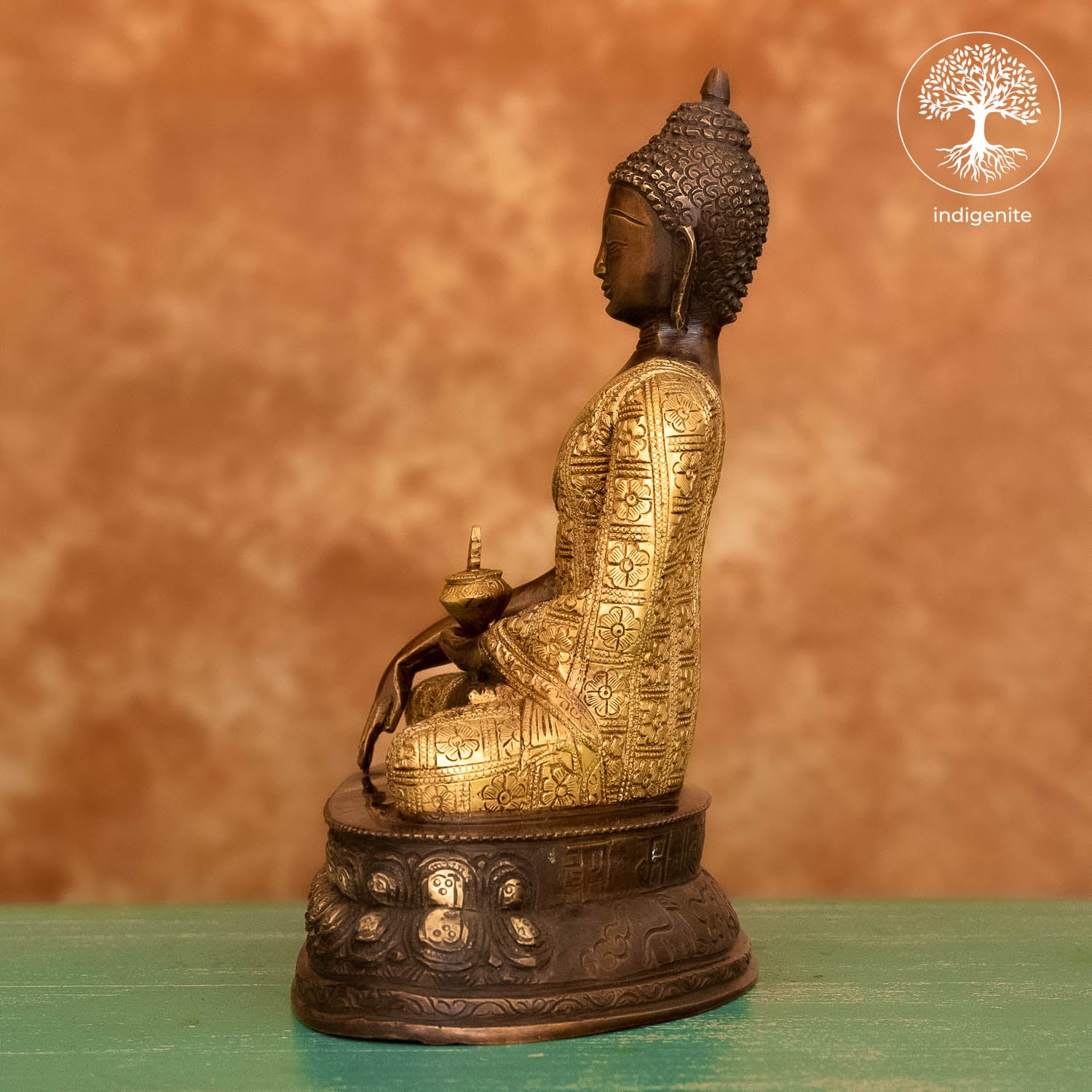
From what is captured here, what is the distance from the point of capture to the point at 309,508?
5.16 m

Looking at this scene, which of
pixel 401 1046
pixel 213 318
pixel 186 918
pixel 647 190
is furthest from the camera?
pixel 213 318

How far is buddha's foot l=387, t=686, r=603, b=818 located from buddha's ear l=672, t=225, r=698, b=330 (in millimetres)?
900

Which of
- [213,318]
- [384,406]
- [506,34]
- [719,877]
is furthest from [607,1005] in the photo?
[506,34]

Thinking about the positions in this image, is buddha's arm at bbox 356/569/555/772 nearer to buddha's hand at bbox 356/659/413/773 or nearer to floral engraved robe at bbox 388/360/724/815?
buddha's hand at bbox 356/659/413/773

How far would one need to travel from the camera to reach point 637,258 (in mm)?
3668

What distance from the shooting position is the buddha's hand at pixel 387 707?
390 centimetres

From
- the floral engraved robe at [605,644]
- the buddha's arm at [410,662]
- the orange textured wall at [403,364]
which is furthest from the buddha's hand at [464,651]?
the orange textured wall at [403,364]

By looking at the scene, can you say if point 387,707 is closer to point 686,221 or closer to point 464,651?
point 464,651

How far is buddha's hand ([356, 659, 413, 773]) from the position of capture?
3.90 meters

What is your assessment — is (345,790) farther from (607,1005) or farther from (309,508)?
(309,508)

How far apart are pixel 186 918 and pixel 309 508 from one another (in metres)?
1.30

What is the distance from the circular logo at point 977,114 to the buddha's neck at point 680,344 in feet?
5.77

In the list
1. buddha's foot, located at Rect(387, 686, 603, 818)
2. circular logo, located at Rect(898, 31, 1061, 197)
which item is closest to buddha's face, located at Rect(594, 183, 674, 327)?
buddha's foot, located at Rect(387, 686, 603, 818)

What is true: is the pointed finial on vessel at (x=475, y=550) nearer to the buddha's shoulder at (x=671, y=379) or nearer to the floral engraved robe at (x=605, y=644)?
the floral engraved robe at (x=605, y=644)
